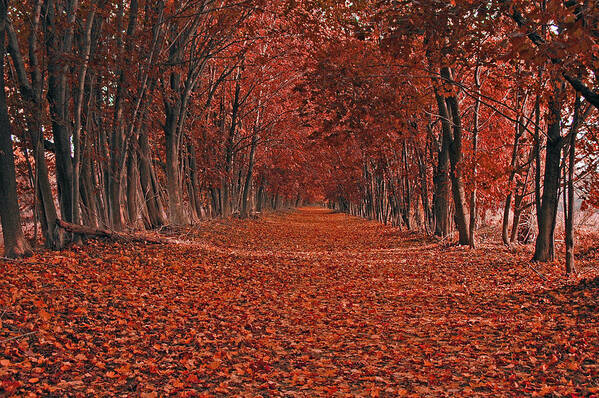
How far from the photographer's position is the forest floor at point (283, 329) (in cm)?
554

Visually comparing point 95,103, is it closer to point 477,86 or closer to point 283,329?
point 283,329

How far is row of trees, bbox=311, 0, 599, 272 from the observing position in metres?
7.66

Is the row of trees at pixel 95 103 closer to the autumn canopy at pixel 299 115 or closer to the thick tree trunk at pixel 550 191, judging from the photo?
the autumn canopy at pixel 299 115

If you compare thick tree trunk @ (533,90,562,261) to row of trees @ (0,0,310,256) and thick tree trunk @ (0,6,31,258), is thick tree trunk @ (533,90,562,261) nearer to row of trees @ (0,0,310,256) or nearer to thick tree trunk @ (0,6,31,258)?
row of trees @ (0,0,310,256)

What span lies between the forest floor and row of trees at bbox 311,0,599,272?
301cm

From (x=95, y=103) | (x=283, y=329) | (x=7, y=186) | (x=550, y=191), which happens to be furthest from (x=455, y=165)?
(x=7, y=186)

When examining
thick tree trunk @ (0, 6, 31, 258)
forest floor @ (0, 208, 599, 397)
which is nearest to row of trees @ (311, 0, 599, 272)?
forest floor @ (0, 208, 599, 397)

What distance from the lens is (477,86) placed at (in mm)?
16438

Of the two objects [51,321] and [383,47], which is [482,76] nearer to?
[383,47]

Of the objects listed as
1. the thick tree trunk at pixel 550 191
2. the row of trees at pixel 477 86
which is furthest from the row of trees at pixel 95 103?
the thick tree trunk at pixel 550 191

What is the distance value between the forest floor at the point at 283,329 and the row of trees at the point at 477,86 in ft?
9.87

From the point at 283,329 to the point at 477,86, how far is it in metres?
11.7

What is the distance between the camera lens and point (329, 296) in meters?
10.8

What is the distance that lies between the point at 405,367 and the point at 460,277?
6955 mm
